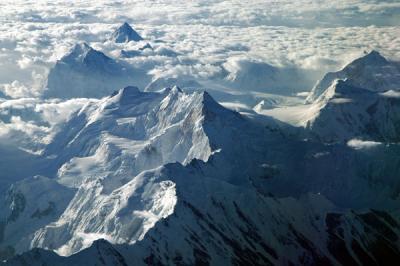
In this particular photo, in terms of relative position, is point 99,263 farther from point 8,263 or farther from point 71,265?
point 8,263

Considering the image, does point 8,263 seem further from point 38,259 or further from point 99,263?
point 99,263

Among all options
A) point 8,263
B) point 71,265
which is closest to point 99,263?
point 71,265

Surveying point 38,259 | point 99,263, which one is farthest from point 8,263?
point 99,263
